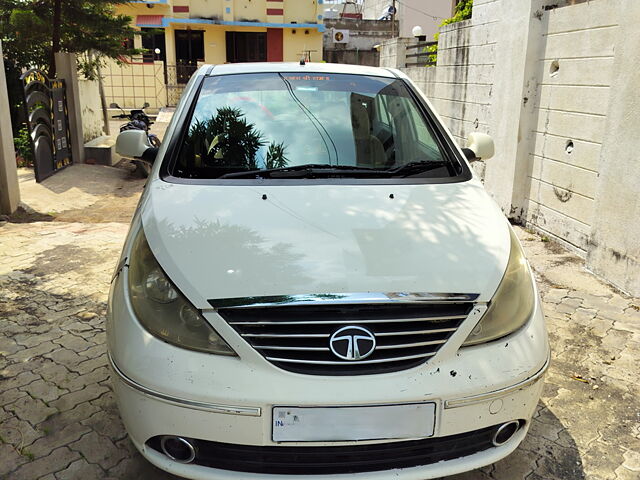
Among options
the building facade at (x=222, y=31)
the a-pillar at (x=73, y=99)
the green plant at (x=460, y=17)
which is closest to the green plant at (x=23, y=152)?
the a-pillar at (x=73, y=99)

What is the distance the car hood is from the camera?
2113mm

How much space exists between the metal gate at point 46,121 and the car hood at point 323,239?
7.30 meters

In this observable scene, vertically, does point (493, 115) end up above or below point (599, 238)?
above

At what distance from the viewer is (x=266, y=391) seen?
1951 millimetres

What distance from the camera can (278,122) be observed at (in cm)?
325

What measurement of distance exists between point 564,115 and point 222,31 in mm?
26326

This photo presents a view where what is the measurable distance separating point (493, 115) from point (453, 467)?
5.82 m

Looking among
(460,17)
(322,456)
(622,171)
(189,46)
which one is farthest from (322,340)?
(189,46)

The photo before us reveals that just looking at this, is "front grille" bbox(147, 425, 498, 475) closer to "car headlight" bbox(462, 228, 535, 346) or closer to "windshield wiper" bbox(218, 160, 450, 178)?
"car headlight" bbox(462, 228, 535, 346)

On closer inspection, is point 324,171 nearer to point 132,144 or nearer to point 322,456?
point 132,144

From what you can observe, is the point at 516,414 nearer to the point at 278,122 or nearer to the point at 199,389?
the point at 199,389

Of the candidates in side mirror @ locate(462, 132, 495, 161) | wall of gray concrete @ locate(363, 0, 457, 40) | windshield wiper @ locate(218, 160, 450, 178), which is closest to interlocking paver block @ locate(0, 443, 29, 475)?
windshield wiper @ locate(218, 160, 450, 178)

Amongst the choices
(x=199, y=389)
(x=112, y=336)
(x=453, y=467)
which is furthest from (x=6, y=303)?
(x=453, y=467)

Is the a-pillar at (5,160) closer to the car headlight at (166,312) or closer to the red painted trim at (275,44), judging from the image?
the car headlight at (166,312)
